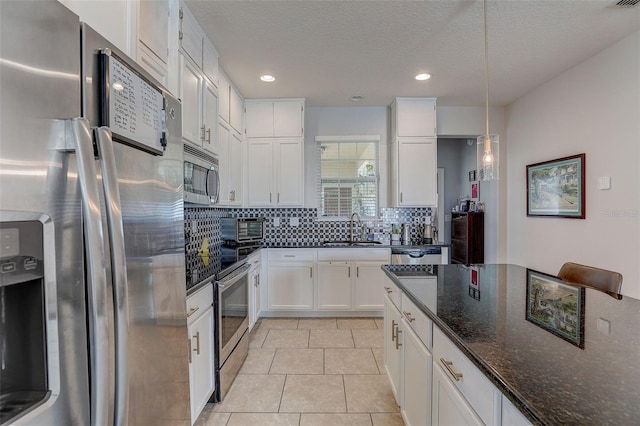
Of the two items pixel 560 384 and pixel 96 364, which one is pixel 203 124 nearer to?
pixel 96 364

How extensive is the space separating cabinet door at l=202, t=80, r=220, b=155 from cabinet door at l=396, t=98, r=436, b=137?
7.44 feet

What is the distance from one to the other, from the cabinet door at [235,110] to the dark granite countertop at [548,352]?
2698 millimetres

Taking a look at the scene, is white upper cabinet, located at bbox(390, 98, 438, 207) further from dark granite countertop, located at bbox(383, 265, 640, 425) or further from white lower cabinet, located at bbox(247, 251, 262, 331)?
dark granite countertop, located at bbox(383, 265, 640, 425)

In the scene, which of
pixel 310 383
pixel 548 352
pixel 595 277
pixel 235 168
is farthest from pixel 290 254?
pixel 548 352

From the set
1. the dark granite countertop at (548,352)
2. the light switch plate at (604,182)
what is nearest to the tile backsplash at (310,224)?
the light switch plate at (604,182)

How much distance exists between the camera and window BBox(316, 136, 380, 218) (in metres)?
4.38

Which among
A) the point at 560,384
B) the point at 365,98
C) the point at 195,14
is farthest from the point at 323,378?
the point at 365,98

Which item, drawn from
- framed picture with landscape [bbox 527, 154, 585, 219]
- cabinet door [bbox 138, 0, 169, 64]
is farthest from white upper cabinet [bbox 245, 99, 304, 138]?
framed picture with landscape [bbox 527, 154, 585, 219]

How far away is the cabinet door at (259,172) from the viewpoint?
13.2 ft

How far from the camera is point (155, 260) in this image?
974mm

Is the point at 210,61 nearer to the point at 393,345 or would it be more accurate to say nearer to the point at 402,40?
the point at 402,40

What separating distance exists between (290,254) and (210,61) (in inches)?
88.0

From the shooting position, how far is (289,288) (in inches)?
153

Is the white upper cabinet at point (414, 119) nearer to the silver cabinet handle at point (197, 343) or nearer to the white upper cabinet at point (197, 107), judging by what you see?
the white upper cabinet at point (197, 107)
